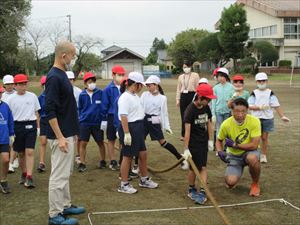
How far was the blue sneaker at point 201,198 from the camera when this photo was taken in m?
5.70

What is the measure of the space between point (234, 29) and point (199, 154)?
47.4m

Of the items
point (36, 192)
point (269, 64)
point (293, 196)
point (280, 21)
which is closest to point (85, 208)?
point (36, 192)

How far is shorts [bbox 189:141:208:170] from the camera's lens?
593cm

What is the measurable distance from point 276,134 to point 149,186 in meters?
6.07

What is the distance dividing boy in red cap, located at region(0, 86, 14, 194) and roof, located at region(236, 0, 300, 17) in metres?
62.8

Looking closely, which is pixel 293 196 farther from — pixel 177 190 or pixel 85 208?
pixel 85 208

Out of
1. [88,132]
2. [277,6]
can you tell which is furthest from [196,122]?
[277,6]

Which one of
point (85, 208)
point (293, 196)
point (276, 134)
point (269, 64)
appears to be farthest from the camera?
point (269, 64)

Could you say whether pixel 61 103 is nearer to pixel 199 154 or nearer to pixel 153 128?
pixel 199 154

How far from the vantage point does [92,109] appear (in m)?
7.68

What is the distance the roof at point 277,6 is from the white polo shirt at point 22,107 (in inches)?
2449

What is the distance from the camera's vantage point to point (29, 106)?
668cm

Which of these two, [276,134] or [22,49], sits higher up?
[22,49]

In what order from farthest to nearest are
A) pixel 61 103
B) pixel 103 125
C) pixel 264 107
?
pixel 264 107, pixel 103 125, pixel 61 103
